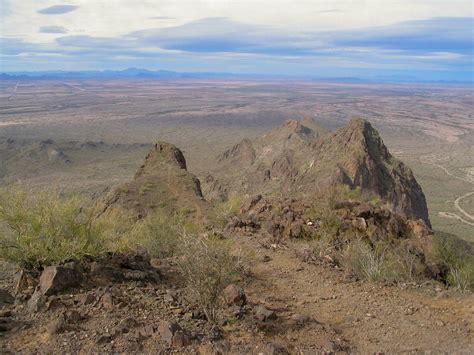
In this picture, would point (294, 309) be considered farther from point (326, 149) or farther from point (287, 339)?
point (326, 149)

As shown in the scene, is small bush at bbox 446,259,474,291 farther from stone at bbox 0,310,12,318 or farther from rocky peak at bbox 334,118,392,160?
rocky peak at bbox 334,118,392,160

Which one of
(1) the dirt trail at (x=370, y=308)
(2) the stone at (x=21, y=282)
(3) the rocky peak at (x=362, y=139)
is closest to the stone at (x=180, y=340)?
(1) the dirt trail at (x=370, y=308)

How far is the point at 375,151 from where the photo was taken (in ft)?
148

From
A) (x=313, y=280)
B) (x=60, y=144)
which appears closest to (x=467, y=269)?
(x=313, y=280)

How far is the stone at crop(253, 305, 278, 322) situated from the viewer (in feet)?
32.4

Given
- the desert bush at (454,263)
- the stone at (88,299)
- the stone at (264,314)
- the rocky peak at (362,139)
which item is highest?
the stone at (88,299)

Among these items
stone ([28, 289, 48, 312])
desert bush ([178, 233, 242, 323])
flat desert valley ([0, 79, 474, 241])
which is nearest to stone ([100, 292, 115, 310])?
stone ([28, 289, 48, 312])

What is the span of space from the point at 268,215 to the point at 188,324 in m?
10.3

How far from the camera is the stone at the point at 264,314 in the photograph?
9867mm

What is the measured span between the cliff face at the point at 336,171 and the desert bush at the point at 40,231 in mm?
17019

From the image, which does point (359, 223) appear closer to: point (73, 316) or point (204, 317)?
point (204, 317)

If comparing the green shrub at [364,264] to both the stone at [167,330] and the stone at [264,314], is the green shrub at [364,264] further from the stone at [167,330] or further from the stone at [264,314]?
the stone at [167,330]

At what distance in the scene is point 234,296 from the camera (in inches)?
407

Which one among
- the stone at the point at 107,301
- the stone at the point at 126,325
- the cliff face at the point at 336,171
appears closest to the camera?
the stone at the point at 126,325
